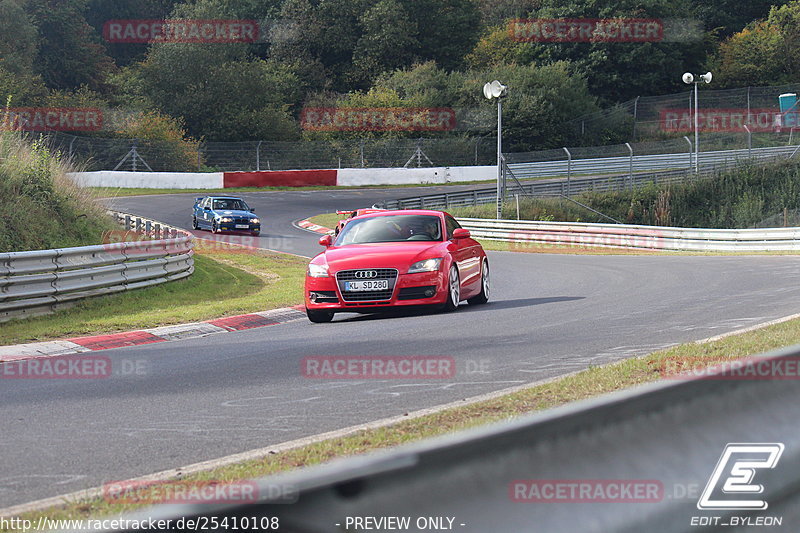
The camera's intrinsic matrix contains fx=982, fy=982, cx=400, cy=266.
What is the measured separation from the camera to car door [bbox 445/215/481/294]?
46.8 feet

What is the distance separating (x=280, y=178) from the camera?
184 feet

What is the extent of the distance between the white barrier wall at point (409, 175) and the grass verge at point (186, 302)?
34053 millimetres

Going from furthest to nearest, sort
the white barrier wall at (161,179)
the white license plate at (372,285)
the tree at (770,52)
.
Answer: the tree at (770,52) → the white barrier wall at (161,179) → the white license plate at (372,285)

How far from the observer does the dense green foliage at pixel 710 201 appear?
42938 millimetres

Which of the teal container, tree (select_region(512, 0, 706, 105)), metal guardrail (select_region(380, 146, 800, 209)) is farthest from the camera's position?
tree (select_region(512, 0, 706, 105))

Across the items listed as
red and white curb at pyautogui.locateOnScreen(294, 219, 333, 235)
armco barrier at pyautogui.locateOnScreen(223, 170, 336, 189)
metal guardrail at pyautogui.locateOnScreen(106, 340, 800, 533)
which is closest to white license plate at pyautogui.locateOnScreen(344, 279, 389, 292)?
metal guardrail at pyautogui.locateOnScreen(106, 340, 800, 533)

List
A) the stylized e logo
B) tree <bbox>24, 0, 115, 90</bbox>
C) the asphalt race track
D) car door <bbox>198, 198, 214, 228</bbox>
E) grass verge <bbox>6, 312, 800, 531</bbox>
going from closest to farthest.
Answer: the stylized e logo → grass verge <bbox>6, 312, 800, 531</bbox> → the asphalt race track → car door <bbox>198, 198, 214, 228</bbox> → tree <bbox>24, 0, 115, 90</bbox>

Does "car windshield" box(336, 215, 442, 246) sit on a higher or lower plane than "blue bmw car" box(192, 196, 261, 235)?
higher


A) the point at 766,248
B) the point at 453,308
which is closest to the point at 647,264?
the point at 766,248

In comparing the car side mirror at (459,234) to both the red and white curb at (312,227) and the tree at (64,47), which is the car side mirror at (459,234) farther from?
the tree at (64,47)

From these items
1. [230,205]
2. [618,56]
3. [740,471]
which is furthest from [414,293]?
[618,56]

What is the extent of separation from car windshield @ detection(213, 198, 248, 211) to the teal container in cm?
4207

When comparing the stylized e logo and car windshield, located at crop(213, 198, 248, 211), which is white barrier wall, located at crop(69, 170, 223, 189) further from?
the stylized e logo

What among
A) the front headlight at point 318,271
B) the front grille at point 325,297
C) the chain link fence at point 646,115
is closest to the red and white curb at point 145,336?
the front grille at point 325,297
